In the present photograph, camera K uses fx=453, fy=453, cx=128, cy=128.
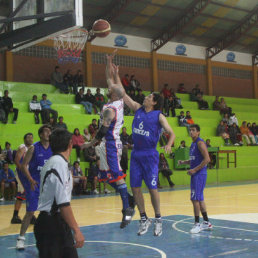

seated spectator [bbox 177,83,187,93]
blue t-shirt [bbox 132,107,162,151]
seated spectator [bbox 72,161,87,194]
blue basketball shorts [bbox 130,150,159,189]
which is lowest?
seated spectator [bbox 72,161,87,194]

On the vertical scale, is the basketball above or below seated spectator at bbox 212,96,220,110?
below

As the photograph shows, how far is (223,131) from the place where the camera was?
22.2m

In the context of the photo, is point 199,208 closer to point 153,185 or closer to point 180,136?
point 153,185

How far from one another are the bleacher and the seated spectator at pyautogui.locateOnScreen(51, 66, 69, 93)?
234mm

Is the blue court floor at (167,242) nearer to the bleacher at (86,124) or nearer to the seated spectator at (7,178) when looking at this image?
the seated spectator at (7,178)

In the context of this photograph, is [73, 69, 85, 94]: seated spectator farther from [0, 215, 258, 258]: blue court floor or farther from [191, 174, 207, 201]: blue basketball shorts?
[191, 174, 207, 201]: blue basketball shorts

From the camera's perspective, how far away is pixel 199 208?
7625 millimetres

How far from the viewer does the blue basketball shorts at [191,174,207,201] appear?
24.4 ft

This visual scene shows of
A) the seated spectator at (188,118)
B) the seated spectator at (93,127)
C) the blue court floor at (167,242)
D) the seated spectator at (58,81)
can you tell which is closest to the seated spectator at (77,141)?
the seated spectator at (93,127)

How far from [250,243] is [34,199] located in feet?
10.4

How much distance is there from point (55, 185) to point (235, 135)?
19.6m

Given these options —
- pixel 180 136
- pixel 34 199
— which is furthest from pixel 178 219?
pixel 180 136

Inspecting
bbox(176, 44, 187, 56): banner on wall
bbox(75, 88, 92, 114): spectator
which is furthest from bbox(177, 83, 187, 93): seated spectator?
bbox(75, 88, 92, 114): spectator

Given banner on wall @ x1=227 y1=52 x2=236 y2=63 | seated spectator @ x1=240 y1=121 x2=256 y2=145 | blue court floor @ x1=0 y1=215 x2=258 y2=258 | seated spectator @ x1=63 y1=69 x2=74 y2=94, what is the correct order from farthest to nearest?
banner on wall @ x1=227 y1=52 x2=236 y2=63 → seated spectator @ x1=240 y1=121 x2=256 y2=145 → seated spectator @ x1=63 y1=69 x2=74 y2=94 → blue court floor @ x1=0 y1=215 x2=258 y2=258
